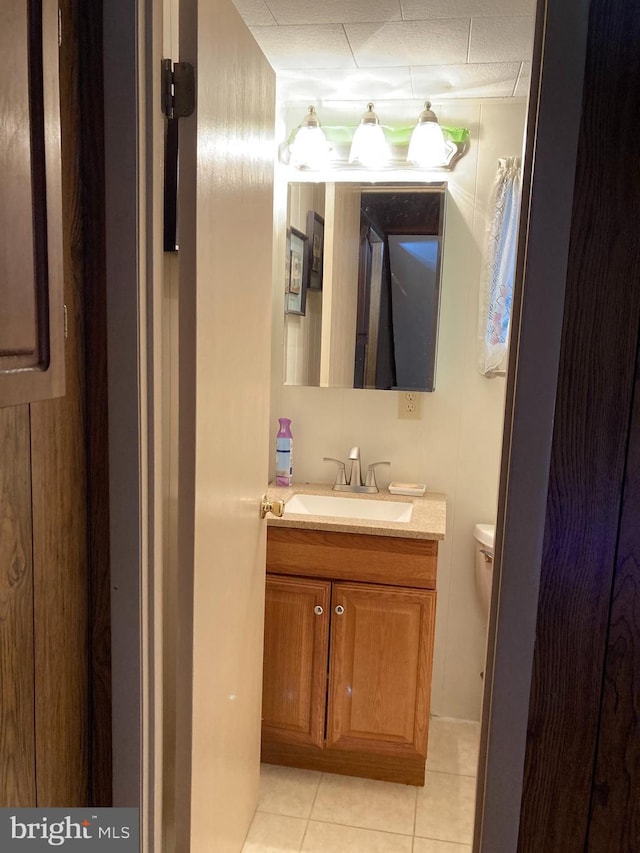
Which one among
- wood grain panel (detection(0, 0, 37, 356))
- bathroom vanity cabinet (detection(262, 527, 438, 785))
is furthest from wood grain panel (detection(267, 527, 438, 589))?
wood grain panel (detection(0, 0, 37, 356))

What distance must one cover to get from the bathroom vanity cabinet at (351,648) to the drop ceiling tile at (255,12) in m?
1.49

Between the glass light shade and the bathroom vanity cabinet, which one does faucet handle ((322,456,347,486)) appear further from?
the glass light shade

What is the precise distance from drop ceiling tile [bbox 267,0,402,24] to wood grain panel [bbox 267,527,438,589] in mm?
1476

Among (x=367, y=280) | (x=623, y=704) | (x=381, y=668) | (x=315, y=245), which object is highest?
(x=315, y=245)

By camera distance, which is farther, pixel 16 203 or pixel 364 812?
pixel 364 812

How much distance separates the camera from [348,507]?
2.27 metres

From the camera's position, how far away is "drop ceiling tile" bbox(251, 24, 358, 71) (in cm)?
175

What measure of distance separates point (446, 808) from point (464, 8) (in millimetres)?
2339

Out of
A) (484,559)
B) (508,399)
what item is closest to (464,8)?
(508,399)

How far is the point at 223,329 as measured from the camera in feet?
4.37

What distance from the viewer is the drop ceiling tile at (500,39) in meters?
1.65

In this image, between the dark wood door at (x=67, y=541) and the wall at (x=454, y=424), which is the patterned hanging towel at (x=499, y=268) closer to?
the wall at (x=454, y=424)

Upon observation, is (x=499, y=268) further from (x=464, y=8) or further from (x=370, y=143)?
(x=464, y=8)

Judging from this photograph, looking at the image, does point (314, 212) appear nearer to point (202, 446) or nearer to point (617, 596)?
point (202, 446)
